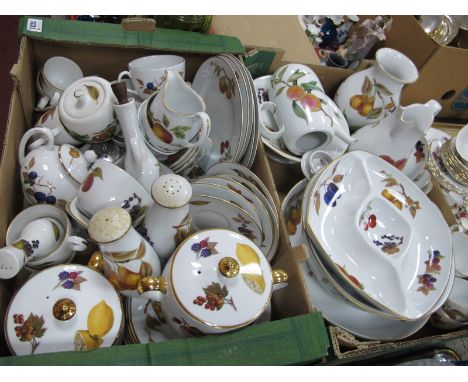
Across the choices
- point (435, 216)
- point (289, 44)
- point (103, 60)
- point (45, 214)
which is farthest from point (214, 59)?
point (435, 216)

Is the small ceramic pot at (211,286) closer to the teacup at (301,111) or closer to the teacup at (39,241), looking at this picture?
the teacup at (39,241)

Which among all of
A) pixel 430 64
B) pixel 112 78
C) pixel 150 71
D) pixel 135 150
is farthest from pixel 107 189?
pixel 430 64

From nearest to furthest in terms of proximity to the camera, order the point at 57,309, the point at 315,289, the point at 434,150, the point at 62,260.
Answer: the point at 57,309 → the point at 62,260 → the point at 315,289 → the point at 434,150

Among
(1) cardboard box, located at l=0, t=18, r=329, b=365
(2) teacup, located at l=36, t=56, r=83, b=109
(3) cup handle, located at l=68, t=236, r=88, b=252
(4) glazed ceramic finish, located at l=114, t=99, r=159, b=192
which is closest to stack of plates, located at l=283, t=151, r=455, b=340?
(1) cardboard box, located at l=0, t=18, r=329, b=365

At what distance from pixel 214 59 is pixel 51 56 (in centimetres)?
39

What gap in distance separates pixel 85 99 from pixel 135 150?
0.15m

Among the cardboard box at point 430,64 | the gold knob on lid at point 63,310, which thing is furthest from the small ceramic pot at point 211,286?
the cardboard box at point 430,64

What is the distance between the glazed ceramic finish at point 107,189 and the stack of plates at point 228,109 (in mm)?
272

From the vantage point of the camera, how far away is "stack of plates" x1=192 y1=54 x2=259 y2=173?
0.84 meters

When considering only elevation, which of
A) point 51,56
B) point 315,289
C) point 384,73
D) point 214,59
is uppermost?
Answer: point 384,73

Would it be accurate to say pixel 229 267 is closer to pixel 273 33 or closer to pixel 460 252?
pixel 460 252

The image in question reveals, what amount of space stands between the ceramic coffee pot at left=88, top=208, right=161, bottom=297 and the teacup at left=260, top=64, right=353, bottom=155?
441 millimetres

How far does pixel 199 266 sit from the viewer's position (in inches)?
24.2

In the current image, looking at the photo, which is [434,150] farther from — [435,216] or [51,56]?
[51,56]
